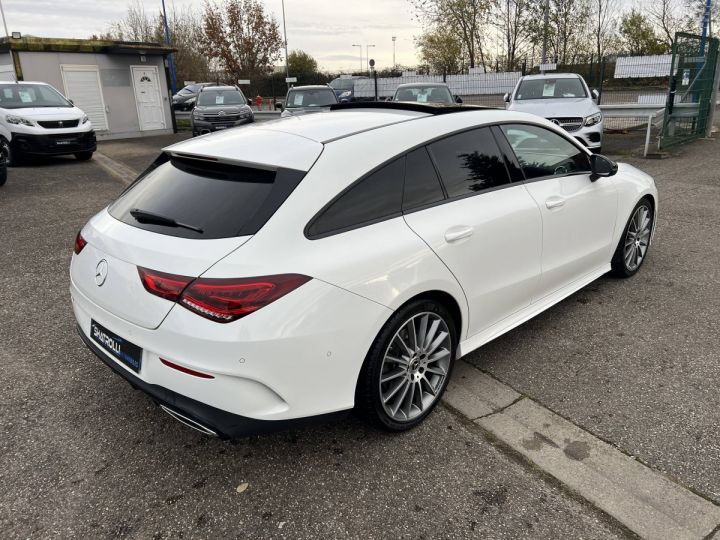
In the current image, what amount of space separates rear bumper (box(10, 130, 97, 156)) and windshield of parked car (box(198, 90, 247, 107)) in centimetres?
464

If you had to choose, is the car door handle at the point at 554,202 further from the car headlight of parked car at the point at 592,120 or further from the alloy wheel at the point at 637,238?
the car headlight of parked car at the point at 592,120

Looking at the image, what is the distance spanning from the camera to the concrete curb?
2248 mm

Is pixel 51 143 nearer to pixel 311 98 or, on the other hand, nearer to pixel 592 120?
pixel 311 98

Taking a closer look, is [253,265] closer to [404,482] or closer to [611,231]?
[404,482]

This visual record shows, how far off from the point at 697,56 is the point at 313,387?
43.1 ft

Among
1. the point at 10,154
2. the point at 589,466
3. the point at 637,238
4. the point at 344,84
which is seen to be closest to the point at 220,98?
the point at 10,154

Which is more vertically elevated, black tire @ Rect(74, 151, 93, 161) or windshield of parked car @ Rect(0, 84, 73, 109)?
windshield of parked car @ Rect(0, 84, 73, 109)

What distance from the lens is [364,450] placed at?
2.74 metres

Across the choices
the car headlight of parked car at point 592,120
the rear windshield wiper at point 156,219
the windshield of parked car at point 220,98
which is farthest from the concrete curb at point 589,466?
the windshield of parked car at point 220,98

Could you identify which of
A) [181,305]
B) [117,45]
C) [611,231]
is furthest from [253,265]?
[117,45]

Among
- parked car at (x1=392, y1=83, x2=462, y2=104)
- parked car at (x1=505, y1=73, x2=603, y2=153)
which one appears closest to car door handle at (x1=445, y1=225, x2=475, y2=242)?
parked car at (x1=505, y1=73, x2=603, y2=153)

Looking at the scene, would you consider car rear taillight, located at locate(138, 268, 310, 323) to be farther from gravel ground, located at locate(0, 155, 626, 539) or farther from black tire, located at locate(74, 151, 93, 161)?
black tire, located at locate(74, 151, 93, 161)

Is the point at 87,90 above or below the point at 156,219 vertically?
above

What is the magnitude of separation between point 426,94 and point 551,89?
3223mm
